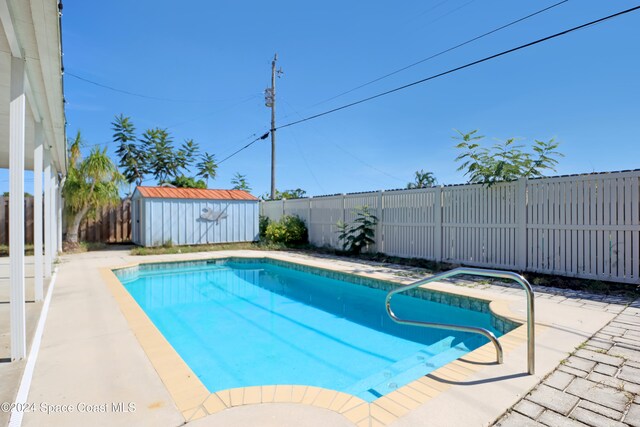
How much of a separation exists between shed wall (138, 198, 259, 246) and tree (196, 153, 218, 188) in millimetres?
12240

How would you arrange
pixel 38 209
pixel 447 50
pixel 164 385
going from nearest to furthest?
pixel 164 385 → pixel 38 209 → pixel 447 50

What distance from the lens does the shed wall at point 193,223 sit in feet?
37.6

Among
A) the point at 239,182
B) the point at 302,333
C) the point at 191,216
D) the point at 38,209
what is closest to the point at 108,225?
the point at 191,216

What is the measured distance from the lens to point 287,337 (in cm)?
439

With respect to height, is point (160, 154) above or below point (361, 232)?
above

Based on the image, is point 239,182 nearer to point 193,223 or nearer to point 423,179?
point 193,223

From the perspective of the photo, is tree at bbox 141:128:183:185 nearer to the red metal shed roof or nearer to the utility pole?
the utility pole

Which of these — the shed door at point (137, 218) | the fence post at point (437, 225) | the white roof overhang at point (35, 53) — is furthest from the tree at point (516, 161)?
the shed door at point (137, 218)

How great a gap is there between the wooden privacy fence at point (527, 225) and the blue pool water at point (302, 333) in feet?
8.90

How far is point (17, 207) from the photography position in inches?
100.0

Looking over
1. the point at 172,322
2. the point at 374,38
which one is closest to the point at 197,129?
the point at 374,38

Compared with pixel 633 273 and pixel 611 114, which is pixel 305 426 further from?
pixel 611 114

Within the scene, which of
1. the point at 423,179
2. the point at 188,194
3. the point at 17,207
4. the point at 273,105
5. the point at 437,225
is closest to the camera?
the point at 17,207

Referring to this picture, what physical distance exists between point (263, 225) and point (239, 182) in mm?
12094
